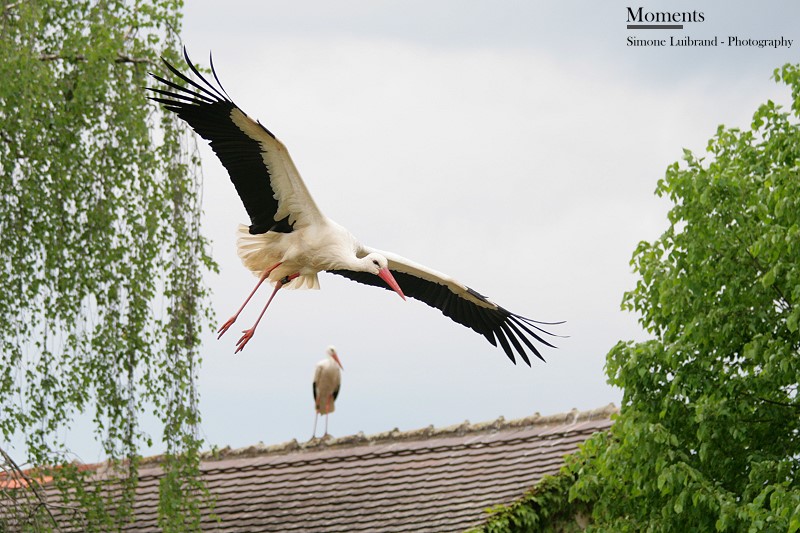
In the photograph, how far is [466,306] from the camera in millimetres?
11023

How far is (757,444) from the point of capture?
32.1ft

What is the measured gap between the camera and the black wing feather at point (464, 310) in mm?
10859

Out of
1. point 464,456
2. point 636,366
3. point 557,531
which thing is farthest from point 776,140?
point 464,456

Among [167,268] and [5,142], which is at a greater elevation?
[5,142]

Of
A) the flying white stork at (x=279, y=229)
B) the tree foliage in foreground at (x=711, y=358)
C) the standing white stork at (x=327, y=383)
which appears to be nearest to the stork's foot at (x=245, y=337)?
the flying white stork at (x=279, y=229)

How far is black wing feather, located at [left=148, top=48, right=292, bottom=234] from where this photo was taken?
850cm

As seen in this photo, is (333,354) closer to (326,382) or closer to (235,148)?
(326,382)

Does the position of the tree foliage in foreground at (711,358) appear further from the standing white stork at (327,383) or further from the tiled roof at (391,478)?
the standing white stork at (327,383)

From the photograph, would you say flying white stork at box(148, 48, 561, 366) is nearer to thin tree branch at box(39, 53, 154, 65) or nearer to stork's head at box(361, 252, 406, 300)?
stork's head at box(361, 252, 406, 300)

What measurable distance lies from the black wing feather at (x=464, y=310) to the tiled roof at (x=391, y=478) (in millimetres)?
1982

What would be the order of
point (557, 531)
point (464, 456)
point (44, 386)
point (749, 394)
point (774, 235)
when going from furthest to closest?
point (464, 456), point (557, 531), point (44, 386), point (749, 394), point (774, 235)

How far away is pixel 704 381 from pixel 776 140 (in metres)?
1.87

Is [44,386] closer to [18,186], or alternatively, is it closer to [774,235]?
[18,186]

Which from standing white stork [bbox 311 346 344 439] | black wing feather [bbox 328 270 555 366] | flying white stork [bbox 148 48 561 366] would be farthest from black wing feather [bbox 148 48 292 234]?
standing white stork [bbox 311 346 344 439]
